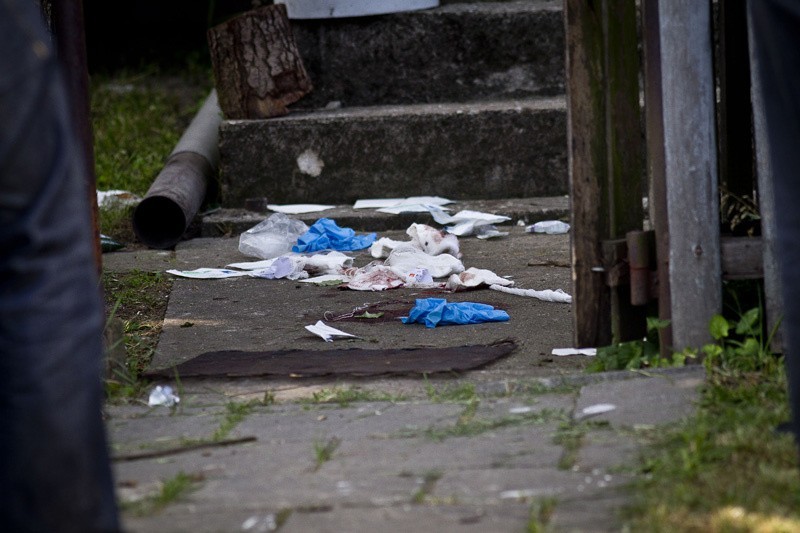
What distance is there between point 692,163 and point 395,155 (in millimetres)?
3810

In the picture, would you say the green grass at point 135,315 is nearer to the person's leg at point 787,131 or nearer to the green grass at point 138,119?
the green grass at point 138,119

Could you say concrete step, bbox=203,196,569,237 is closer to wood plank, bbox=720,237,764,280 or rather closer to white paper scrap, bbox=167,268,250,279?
white paper scrap, bbox=167,268,250,279

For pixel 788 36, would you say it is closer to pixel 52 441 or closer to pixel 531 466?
pixel 531 466

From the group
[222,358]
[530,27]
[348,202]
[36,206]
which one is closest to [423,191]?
[348,202]

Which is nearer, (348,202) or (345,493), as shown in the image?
(345,493)

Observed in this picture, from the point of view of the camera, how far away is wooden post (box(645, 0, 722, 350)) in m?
2.86

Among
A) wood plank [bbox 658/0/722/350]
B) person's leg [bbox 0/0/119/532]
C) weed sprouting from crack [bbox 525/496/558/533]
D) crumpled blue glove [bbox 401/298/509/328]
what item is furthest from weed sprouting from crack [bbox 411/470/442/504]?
crumpled blue glove [bbox 401/298/509/328]

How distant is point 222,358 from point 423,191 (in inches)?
128

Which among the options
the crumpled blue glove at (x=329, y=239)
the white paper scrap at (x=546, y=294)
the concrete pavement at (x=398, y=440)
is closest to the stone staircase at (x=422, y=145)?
the crumpled blue glove at (x=329, y=239)

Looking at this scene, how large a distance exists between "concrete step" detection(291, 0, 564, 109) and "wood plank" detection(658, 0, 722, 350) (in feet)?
13.9

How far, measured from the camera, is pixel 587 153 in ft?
10.3

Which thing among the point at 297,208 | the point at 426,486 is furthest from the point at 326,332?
the point at 297,208

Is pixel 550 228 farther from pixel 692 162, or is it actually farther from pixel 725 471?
pixel 725 471

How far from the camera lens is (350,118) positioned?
258 inches
